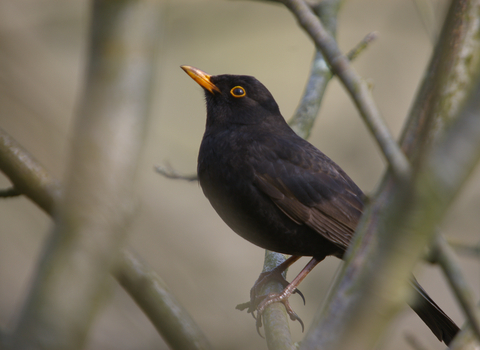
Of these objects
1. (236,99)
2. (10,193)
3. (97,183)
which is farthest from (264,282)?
(97,183)

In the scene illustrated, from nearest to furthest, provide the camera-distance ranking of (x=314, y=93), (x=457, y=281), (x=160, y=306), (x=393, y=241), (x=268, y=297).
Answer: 1. (x=393, y=241)
2. (x=457, y=281)
3. (x=160, y=306)
4. (x=268, y=297)
5. (x=314, y=93)

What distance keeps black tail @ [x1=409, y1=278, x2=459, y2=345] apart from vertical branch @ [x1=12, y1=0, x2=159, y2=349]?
2.59 metres

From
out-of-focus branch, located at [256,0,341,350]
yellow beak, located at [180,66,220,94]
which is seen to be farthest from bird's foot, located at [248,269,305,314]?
yellow beak, located at [180,66,220,94]

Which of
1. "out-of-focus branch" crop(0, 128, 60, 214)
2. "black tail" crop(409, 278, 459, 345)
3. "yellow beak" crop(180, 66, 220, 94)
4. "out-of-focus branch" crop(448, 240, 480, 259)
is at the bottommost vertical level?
"black tail" crop(409, 278, 459, 345)

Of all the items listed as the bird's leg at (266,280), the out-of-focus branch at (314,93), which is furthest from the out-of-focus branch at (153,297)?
the out-of-focus branch at (314,93)

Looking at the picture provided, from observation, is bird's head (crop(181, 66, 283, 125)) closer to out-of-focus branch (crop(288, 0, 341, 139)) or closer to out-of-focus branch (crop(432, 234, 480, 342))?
out-of-focus branch (crop(288, 0, 341, 139))

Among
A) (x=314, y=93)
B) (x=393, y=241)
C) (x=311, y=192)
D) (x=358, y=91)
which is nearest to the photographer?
(x=393, y=241)

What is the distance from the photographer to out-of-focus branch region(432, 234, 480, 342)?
4.19 ft

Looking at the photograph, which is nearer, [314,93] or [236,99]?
[236,99]

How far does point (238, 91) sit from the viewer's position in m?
3.84

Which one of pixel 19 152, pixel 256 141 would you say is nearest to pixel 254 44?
pixel 256 141

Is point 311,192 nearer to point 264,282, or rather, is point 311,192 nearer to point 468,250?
point 264,282

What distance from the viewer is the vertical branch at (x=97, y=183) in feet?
3.74

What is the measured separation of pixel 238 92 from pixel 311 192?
3.41 ft
